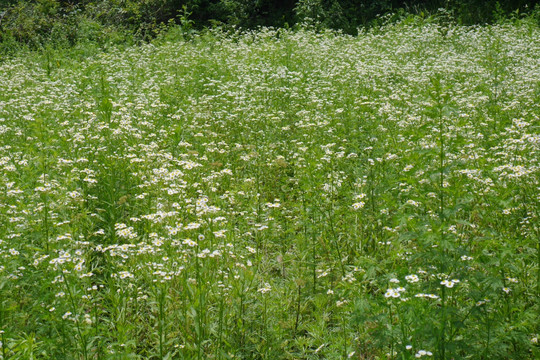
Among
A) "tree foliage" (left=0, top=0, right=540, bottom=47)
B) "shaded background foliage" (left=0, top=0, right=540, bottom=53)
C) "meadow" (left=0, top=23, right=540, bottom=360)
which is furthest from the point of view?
"tree foliage" (left=0, top=0, right=540, bottom=47)

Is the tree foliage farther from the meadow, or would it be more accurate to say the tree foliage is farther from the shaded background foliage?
the meadow

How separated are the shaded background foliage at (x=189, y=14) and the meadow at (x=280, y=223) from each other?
744 centimetres

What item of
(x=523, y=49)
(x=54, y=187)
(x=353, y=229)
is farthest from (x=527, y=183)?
(x=523, y=49)

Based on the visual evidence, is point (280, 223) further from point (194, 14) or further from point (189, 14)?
point (194, 14)

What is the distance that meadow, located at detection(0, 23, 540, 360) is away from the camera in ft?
9.18

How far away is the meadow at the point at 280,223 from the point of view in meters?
2.80

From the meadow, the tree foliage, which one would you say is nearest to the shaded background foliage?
the tree foliage

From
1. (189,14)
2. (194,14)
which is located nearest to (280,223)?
(189,14)

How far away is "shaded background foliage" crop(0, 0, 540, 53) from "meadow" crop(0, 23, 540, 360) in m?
7.44

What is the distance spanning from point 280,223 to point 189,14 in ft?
39.2

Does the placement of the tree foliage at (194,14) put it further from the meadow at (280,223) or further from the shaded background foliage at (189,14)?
the meadow at (280,223)

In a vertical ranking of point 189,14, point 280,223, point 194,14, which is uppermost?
point 189,14

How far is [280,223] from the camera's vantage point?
468cm

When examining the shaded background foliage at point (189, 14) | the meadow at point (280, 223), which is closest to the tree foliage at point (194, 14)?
the shaded background foliage at point (189, 14)
